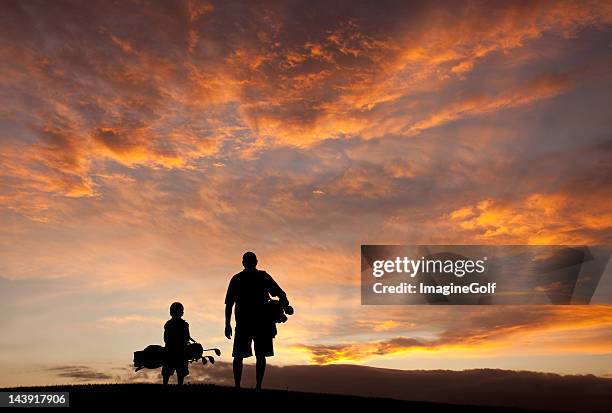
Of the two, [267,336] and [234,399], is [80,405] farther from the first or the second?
[267,336]

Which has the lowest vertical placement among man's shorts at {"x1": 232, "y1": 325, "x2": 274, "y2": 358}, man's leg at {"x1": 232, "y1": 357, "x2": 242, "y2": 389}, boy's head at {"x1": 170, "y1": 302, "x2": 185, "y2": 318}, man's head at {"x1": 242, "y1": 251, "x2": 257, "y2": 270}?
man's leg at {"x1": 232, "y1": 357, "x2": 242, "y2": 389}

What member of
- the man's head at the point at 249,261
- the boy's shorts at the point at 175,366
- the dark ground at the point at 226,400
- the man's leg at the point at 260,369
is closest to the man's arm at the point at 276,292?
the man's head at the point at 249,261

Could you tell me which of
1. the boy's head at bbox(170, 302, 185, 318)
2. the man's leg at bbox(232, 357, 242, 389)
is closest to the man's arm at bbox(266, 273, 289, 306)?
the man's leg at bbox(232, 357, 242, 389)

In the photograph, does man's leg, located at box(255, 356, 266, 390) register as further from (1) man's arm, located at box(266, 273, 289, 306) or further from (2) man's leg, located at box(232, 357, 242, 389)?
(1) man's arm, located at box(266, 273, 289, 306)

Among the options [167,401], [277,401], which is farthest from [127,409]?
[277,401]

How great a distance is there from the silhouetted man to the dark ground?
0.94 meters

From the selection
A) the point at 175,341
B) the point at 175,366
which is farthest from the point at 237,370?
the point at 175,366

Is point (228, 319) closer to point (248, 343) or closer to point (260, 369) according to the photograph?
point (248, 343)

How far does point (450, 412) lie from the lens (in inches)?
642

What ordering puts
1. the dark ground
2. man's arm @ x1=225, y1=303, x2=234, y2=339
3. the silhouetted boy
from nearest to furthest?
the dark ground < man's arm @ x1=225, y1=303, x2=234, y2=339 < the silhouetted boy

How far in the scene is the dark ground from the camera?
15.1 m

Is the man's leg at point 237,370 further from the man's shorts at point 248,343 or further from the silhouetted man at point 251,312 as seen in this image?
the man's shorts at point 248,343

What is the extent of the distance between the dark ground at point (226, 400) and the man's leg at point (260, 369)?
25cm

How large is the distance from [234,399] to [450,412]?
5.18 meters
